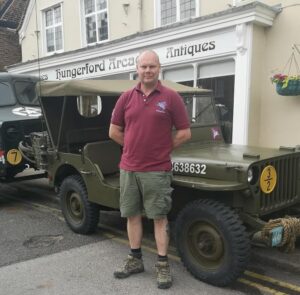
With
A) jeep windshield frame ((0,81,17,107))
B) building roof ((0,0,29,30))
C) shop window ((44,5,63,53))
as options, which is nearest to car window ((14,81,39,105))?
jeep windshield frame ((0,81,17,107))

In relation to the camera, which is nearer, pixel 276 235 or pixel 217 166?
pixel 276 235

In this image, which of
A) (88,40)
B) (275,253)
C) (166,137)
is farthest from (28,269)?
(88,40)

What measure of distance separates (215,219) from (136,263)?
93 centimetres

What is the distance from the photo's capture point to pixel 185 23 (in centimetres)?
1008

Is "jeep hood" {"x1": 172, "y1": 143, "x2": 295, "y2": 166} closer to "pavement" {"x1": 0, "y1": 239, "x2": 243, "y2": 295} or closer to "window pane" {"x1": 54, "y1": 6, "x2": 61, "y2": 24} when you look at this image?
"pavement" {"x1": 0, "y1": 239, "x2": 243, "y2": 295}

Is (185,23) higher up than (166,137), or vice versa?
(185,23)

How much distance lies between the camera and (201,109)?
18.1 feet

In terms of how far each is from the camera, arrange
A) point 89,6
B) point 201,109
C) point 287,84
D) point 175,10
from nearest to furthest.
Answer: point 201,109, point 287,84, point 175,10, point 89,6

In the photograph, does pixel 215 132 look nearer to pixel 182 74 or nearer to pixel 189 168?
pixel 189 168

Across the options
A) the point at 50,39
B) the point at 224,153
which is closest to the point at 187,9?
the point at 50,39

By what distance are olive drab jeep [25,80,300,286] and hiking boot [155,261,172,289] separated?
265 millimetres

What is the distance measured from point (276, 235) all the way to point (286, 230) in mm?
122

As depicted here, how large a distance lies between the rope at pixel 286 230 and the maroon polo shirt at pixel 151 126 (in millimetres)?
996

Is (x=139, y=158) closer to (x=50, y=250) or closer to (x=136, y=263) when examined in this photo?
(x=136, y=263)
